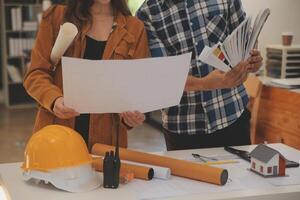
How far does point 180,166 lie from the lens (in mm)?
1533

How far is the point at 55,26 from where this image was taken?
1.76m

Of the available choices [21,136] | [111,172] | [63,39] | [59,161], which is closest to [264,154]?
[111,172]

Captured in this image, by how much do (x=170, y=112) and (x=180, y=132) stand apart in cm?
9

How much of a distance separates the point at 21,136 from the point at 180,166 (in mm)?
4005

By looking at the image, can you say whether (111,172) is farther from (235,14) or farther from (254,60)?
(235,14)

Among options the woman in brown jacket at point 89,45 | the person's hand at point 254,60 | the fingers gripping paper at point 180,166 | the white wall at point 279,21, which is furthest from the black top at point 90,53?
the white wall at point 279,21

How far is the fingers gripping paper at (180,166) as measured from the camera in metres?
1.45

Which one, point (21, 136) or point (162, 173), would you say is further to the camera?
point (21, 136)

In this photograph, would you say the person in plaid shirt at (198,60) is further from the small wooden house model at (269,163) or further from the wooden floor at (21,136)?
the wooden floor at (21,136)

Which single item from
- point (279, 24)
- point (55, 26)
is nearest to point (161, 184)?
point (55, 26)

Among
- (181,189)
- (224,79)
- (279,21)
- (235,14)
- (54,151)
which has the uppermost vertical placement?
(235,14)

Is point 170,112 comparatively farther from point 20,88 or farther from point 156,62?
point 20,88

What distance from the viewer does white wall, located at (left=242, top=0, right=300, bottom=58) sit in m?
4.31

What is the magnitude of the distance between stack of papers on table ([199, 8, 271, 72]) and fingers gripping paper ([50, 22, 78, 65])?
46cm
